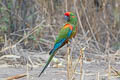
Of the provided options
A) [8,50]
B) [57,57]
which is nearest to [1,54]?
[8,50]

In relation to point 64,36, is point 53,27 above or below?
above

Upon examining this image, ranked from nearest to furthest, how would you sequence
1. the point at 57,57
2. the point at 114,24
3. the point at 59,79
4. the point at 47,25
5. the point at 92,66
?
the point at 59,79, the point at 92,66, the point at 57,57, the point at 47,25, the point at 114,24

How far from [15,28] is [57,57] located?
4.07 ft

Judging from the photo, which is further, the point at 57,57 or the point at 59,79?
the point at 57,57

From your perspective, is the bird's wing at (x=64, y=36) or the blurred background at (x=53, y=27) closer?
the bird's wing at (x=64, y=36)

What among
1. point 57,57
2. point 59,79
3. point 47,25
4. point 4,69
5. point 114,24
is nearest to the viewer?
point 59,79

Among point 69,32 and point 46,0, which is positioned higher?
point 46,0

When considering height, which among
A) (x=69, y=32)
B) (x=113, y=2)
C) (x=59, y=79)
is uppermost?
(x=113, y=2)

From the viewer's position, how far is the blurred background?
6.91 meters

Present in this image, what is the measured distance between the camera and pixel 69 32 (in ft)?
16.7

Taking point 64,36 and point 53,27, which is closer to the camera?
point 64,36

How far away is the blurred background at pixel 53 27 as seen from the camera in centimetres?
691

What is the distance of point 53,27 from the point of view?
7.52 m

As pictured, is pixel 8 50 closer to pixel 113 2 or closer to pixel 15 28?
pixel 15 28
